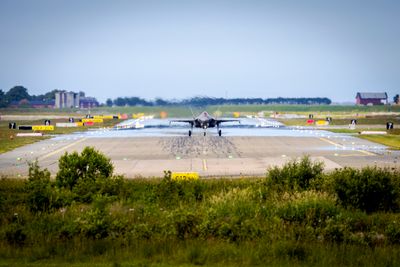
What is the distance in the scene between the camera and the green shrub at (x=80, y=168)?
87.3 ft

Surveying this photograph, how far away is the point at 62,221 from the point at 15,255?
324 centimetres

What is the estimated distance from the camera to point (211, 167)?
3841 cm

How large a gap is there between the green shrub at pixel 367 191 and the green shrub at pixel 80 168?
1130 centimetres

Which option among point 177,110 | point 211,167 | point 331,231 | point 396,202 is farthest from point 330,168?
point 177,110

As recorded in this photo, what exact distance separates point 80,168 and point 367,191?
13.6 metres

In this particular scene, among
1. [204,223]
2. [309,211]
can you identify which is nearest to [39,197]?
[204,223]

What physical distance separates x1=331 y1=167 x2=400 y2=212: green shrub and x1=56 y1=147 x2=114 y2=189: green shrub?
37.1 ft

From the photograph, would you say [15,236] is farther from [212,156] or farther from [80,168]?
[212,156]

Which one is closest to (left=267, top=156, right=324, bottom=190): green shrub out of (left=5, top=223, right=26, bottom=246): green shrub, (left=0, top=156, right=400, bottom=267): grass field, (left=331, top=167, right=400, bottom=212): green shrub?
(left=0, top=156, right=400, bottom=267): grass field

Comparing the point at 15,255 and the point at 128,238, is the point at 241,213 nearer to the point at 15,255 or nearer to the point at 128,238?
the point at 128,238

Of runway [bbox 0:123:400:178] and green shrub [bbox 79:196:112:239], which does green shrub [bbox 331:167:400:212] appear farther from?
runway [bbox 0:123:400:178]

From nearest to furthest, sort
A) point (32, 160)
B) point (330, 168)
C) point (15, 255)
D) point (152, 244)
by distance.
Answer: point (15, 255) < point (152, 244) < point (330, 168) < point (32, 160)

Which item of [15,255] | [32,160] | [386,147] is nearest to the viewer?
[15,255]

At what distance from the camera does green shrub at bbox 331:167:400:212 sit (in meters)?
23.0
